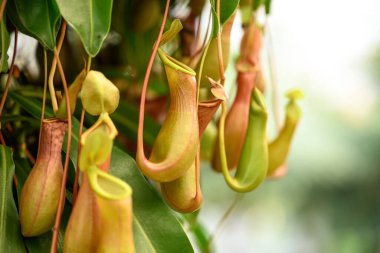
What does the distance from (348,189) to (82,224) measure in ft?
11.4

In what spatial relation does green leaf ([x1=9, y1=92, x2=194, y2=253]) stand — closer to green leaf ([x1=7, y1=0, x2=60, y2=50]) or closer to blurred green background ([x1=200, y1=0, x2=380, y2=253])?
green leaf ([x1=7, y1=0, x2=60, y2=50])

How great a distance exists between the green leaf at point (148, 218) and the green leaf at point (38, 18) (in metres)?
0.10

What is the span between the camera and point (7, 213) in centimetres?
49

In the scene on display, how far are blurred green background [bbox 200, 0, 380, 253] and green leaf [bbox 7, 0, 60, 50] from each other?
309cm

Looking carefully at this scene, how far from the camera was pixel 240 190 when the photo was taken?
57 centimetres

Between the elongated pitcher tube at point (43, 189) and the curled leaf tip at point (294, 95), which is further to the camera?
the curled leaf tip at point (294, 95)

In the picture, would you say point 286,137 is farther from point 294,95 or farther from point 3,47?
point 3,47

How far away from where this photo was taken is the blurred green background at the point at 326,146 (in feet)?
11.9

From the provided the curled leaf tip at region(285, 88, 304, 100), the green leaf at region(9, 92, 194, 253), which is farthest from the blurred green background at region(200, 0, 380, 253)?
the green leaf at region(9, 92, 194, 253)

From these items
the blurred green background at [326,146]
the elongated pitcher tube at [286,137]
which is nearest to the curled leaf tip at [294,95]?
the elongated pitcher tube at [286,137]

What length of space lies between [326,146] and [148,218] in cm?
349

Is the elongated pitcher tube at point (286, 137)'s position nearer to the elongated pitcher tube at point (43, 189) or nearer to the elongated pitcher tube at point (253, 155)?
the elongated pitcher tube at point (253, 155)

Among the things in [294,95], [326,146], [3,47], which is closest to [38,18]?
[3,47]

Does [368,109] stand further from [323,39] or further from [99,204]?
[99,204]
